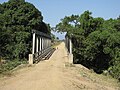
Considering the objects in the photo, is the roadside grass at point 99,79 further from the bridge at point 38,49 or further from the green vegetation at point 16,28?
the green vegetation at point 16,28

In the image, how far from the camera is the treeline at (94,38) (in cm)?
2545

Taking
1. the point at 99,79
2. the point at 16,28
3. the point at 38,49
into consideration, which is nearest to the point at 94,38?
the point at 99,79

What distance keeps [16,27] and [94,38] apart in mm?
12097

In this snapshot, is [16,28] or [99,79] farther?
[16,28]

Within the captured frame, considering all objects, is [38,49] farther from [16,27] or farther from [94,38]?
[94,38]

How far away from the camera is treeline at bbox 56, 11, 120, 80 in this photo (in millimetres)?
25453

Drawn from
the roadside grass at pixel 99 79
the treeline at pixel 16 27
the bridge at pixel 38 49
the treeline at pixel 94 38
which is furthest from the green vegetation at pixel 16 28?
the roadside grass at pixel 99 79

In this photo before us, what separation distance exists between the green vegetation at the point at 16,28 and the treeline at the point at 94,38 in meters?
6.24

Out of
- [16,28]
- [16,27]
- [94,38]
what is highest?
[16,27]

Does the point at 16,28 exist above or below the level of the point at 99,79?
above

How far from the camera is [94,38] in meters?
26.3

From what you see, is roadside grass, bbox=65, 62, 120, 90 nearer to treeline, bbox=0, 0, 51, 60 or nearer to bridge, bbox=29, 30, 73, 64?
bridge, bbox=29, 30, 73, 64

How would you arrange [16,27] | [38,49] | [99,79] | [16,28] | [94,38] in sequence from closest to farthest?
1. [99,79]
2. [94,38]
3. [38,49]
4. [16,28]
5. [16,27]

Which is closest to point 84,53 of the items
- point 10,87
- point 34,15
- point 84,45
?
point 84,45
